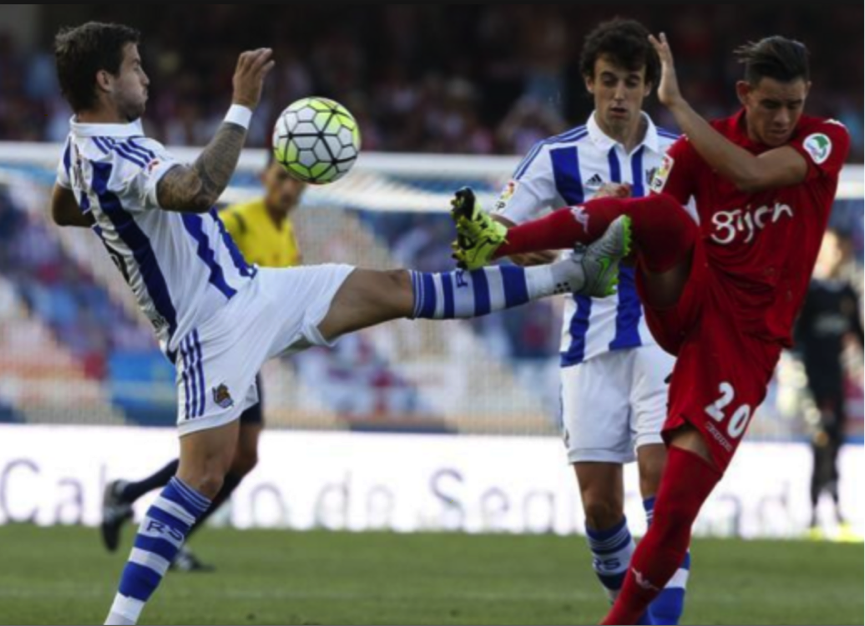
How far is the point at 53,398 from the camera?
1658 centimetres

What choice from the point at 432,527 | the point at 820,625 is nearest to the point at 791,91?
the point at 820,625

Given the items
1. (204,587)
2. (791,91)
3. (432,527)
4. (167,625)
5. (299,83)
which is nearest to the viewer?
(791,91)

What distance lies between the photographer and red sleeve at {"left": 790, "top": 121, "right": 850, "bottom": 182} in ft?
23.5

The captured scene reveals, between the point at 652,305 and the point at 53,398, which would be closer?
the point at 652,305

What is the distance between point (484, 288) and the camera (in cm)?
754

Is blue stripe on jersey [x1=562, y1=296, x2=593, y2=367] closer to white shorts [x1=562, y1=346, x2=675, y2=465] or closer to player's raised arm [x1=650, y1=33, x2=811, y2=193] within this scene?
white shorts [x1=562, y1=346, x2=675, y2=465]

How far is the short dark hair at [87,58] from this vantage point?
7.51 metres

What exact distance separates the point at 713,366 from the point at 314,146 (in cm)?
184

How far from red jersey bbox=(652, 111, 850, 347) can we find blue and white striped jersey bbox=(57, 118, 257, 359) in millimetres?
1878

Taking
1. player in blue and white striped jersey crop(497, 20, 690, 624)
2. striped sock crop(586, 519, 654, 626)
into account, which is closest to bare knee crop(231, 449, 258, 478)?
player in blue and white striped jersey crop(497, 20, 690, 624)

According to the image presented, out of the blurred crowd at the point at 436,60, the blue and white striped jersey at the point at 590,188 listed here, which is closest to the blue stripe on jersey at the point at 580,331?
the blue and white striped jersey at the point at 590,188

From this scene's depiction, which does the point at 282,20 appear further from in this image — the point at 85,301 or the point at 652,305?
the point at 652,305

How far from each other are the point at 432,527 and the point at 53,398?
341cm

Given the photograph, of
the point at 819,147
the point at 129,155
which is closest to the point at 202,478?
the point at 129,155
